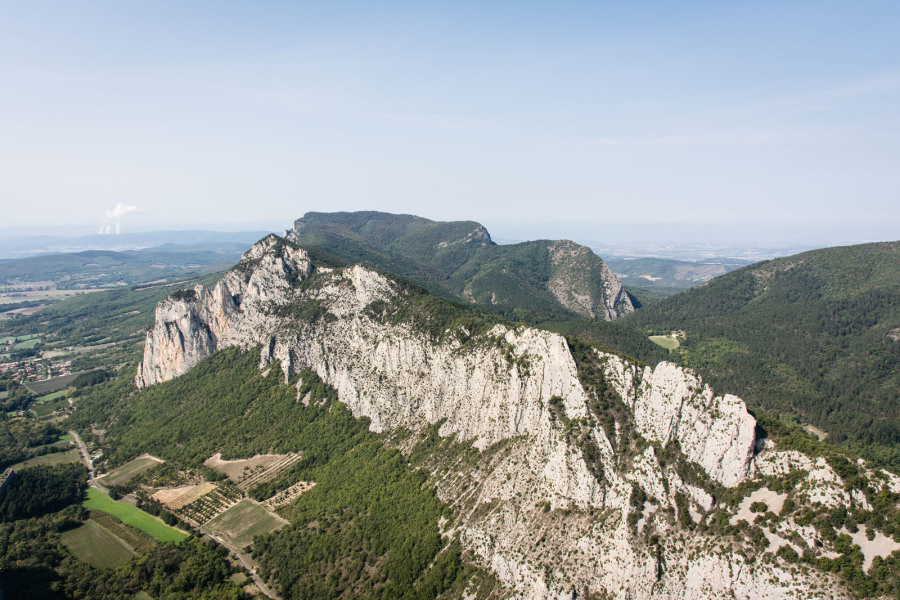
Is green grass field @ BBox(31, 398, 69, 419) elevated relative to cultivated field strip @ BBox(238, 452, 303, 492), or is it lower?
lower

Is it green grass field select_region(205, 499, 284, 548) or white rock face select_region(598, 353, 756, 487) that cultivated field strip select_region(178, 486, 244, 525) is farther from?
white rock face select_region(598, 353, 756, 487)

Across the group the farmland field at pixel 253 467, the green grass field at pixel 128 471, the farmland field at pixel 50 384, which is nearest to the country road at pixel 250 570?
the farmland field at pixel 253 467

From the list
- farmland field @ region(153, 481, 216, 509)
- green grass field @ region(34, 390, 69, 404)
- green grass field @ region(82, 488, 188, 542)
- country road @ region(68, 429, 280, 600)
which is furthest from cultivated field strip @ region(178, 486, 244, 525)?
green grass field @ region(34, 390, 69, 404)

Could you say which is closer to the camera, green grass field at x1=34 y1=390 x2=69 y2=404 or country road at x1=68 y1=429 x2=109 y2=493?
country road at x1=68 y1=429 x2=109 y2=493

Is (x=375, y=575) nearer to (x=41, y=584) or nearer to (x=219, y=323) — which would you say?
(x=41, y=584)

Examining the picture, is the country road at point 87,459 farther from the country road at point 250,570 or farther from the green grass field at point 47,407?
the country road at point 250,570

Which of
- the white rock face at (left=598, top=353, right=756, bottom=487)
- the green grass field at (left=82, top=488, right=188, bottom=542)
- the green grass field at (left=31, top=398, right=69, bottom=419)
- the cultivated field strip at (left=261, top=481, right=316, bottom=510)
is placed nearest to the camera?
the white rock face at (left=598, top=353, right=756, bottom=487)

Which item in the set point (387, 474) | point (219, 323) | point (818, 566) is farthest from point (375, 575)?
point (219, 323)
